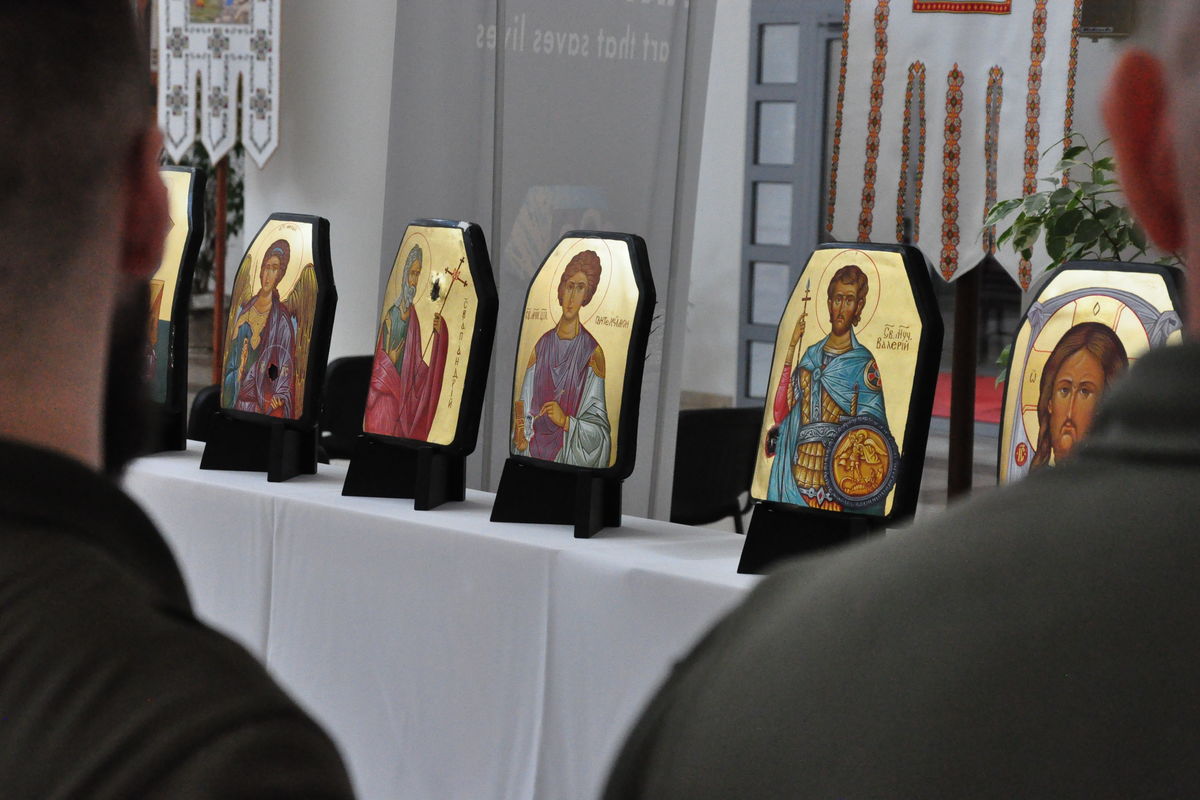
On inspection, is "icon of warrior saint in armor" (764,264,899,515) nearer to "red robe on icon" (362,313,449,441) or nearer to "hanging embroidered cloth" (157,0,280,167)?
"red robe on icon" (362,313,449,441)

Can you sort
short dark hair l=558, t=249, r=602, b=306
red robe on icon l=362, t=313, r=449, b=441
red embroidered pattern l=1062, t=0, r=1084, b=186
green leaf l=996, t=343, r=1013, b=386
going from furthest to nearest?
red embroidered pattern l=1062, t=0, r=1084, b=186
red robe on icon l=362, t=313, r=449, b=441
short dark hair l=558, t=249, r=602, b=306
green leaf l=996, t=343, r=1013, b=386

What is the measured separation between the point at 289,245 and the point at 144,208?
5.66ft

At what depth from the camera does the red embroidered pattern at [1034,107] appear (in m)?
3.54

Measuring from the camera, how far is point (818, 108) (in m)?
6.52

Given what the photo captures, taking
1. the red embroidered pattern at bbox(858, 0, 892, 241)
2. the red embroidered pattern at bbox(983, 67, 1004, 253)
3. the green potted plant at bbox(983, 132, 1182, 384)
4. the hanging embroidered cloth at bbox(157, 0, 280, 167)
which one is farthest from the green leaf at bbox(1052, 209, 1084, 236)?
the hanging embroidered cloth at bbox(157, 0, 280, 167)

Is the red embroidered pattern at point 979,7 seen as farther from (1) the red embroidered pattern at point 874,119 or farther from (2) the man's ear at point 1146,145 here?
(2) the man's ear at point 1146,145

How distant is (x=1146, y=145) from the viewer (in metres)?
0.46

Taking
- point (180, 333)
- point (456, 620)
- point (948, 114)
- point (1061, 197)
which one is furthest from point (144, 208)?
point (948, 114)

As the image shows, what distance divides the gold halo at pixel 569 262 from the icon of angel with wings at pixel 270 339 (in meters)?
0.41

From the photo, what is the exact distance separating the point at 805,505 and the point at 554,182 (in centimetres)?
143

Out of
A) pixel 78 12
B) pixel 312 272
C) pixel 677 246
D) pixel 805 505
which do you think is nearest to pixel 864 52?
pixel 677 246

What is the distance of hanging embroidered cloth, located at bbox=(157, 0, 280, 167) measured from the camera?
356cm

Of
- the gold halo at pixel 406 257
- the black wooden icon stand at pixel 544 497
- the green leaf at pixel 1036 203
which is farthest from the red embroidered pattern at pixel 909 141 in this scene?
the black wooden icon stand at pixel 544 497

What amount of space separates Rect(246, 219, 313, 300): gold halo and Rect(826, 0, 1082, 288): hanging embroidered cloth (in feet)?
6.19
